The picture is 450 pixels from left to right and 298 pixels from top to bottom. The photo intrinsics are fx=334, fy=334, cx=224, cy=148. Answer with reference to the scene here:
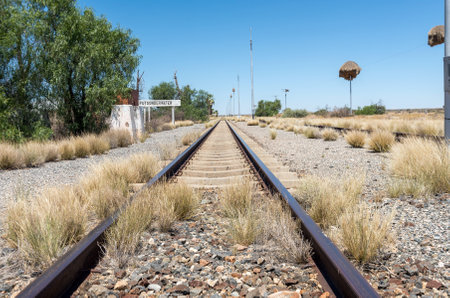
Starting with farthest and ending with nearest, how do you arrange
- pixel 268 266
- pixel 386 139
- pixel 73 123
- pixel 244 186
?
pixel 73 123 → pixel 386 139 → pixel 244 186 → pixel 268 266

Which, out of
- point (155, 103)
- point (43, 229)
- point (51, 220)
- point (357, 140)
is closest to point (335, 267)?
point (43, 229)

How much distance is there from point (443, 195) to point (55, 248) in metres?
4.61

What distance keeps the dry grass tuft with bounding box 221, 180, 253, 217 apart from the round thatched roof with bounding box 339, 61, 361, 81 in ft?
170

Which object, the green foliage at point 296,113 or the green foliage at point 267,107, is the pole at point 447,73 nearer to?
the green foliage at point 296,113

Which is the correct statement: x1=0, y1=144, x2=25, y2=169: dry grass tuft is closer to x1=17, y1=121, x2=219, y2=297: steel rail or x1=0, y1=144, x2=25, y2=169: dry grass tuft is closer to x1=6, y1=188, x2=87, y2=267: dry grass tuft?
x1=6, y1=188, x2=87, y2=267: dry grass tuft

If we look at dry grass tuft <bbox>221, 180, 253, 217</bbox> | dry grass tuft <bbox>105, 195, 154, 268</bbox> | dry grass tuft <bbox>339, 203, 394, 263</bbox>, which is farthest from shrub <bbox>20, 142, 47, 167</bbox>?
dry grass tuft <bbox>339, 203, 394, 263</bbox>

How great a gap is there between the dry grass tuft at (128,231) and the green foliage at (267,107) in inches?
4387

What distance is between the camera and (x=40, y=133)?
486 inches

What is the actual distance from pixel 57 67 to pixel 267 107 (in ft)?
348

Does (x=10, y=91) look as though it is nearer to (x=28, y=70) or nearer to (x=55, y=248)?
(x=28, y=70)

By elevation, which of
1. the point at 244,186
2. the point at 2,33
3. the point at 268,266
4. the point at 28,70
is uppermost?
the point at 2,33

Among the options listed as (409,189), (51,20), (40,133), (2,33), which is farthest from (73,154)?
(409,189)

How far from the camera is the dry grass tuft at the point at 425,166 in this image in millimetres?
4684

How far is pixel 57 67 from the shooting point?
13250mm
